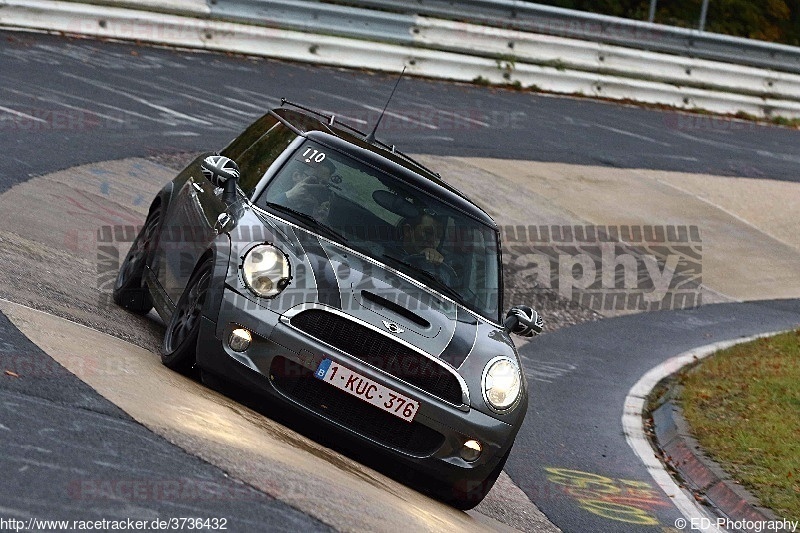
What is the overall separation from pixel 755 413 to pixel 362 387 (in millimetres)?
5189

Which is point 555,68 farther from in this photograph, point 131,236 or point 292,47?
point 131,236

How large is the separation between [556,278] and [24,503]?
10.7 m

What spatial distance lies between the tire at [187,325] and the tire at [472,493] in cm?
158

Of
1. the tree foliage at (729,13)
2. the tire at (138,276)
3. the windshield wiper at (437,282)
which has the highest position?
the tree foliage at (729,13)

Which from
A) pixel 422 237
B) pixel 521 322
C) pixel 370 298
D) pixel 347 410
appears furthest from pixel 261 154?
pixel 347 410

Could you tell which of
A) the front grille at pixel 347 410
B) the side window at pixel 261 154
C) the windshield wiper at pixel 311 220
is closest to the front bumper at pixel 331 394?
the front grille at pixel 347 410

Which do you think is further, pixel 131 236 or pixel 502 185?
pixel 502 185

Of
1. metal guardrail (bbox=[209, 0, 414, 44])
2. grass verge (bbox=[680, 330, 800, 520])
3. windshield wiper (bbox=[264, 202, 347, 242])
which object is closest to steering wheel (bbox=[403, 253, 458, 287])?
windshield wiper (bbox=[264, 202, 347, 242])

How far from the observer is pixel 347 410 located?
6789mm

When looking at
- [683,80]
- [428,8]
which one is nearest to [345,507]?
[428,8]

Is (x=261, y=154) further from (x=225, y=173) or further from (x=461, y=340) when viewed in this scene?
(x=461, y=340)

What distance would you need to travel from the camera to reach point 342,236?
747cm

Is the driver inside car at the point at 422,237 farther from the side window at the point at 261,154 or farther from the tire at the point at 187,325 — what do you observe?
the tire at the point at 187,325

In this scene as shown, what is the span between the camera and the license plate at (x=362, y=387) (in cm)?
Result: 668
